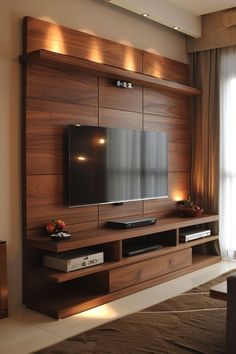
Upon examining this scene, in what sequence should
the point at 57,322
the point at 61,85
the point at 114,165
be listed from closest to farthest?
the point at 57,322 → the point at 61,85 → the point at 114,165

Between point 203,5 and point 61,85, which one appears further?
point 203,5

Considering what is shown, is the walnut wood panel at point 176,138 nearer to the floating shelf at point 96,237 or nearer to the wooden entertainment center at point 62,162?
the wooden entertainment center at point 62,162

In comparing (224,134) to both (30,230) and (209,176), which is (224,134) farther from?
(30,230)

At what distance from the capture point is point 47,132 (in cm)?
353

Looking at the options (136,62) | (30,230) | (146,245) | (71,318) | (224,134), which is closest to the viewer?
(71,318)

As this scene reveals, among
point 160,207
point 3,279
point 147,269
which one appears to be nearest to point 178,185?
point 160,207

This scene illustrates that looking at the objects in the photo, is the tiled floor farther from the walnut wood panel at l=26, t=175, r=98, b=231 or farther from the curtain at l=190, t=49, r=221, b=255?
the curtain at l=190, t=49, r=221, b=255

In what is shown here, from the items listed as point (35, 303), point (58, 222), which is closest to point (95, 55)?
point (58, 222)

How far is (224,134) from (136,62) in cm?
143

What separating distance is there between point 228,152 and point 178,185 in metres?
0.72

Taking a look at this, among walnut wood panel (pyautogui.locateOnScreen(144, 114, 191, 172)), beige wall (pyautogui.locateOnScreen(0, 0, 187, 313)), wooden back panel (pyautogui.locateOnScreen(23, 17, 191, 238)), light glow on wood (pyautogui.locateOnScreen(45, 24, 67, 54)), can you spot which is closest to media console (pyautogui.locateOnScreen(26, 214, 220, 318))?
beige wall (pyautogui.locateOnScreen(0, 0, 187, 313))

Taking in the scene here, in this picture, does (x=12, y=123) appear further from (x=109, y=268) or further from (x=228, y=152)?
(x=228, y=152)

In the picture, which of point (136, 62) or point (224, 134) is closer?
point (136, 62)

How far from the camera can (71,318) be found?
3.14m
